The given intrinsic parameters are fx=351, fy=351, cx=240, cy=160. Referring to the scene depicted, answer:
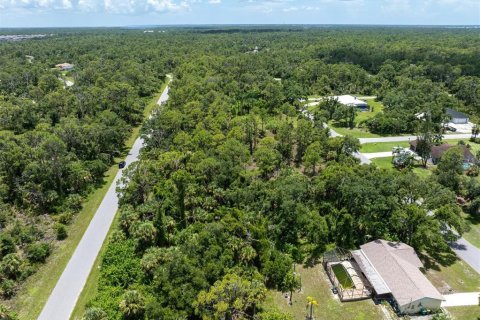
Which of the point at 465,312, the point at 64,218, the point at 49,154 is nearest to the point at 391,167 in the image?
the point at 465,312

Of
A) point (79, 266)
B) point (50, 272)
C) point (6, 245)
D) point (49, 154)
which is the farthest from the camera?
point (49, 154)

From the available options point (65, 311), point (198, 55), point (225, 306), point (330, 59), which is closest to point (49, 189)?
point (65, 311)

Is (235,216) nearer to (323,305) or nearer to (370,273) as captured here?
(323,305)

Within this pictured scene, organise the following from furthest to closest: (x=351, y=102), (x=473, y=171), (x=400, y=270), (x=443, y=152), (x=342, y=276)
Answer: (x=351, y=102) → (x=443, y=152) → (x=473, y=171) → (x=342, y=276) → (x=400, y=270)

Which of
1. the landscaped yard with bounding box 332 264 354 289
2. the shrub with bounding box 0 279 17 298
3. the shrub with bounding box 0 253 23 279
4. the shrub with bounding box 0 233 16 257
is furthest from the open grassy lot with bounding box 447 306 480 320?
the shrub with bounding box 0 233 16 257

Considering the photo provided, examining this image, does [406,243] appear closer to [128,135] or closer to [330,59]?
[128,135]

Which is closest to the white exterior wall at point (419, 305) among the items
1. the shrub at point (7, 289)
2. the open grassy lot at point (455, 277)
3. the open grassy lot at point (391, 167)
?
the open grassy lot at point (455, 277)
